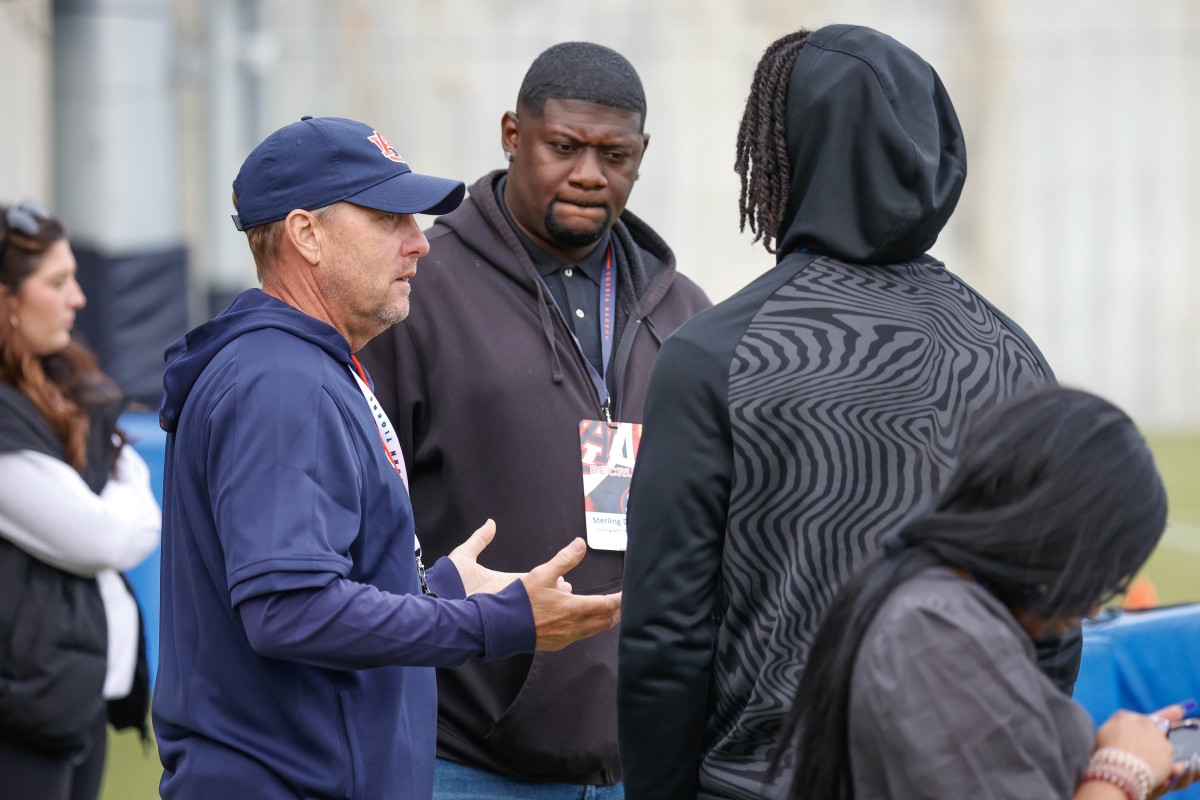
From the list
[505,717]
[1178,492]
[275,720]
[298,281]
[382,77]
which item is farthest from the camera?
[382,77]

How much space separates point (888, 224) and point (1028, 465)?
59 cm

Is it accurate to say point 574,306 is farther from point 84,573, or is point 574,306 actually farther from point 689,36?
→ point 689,36

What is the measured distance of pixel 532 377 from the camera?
102 inches

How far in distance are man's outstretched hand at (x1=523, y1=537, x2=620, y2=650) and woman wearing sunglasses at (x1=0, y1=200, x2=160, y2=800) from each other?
63.5 inches

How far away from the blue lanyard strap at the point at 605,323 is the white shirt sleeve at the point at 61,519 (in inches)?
49.9

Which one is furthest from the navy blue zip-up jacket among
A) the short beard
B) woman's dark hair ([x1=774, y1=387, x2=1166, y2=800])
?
the short beard

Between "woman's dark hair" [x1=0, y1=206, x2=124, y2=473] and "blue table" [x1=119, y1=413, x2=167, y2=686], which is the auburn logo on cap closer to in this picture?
"woman's dark hair" [x1=0, y1=206, x2=124, y2=473]

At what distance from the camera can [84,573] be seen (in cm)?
312

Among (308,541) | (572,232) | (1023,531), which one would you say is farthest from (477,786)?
(1023,531)

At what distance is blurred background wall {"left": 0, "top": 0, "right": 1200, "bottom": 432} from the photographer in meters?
11.6

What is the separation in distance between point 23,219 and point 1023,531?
2.88m

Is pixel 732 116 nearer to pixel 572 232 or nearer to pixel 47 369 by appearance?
pixel 47 369

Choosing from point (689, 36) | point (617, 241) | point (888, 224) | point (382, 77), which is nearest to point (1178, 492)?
point (689, 36)

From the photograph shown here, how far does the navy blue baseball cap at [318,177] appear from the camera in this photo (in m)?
1.87
